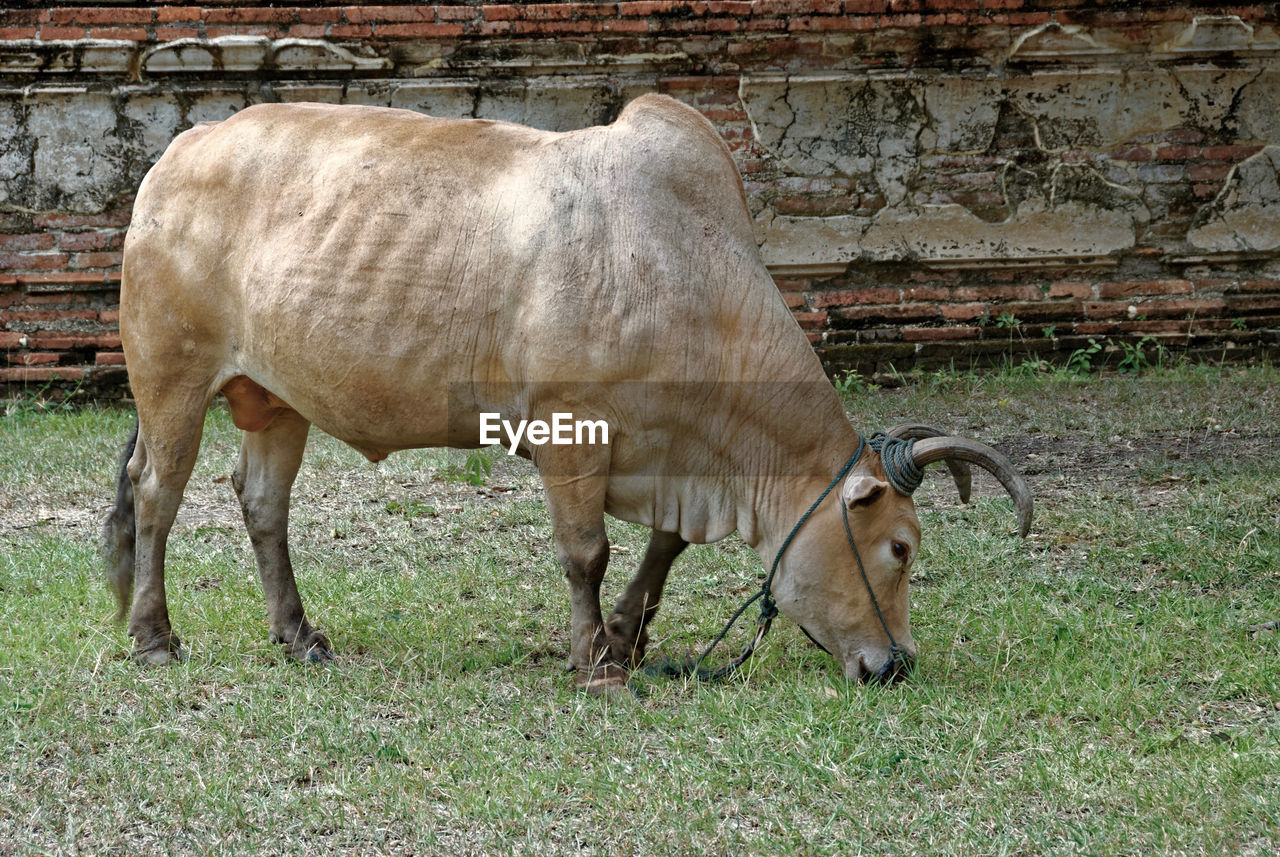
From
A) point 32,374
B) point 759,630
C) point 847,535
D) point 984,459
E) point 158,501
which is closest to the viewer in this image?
point 984,459

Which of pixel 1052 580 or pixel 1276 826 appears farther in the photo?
pixel 1052 580

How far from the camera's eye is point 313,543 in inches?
223

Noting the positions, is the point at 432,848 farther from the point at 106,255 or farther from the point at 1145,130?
the point at 1145,130

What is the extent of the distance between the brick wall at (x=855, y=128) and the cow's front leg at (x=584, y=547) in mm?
4887

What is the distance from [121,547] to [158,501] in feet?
1.01

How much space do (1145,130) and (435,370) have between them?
6365 millimetres

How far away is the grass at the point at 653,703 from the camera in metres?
2.87

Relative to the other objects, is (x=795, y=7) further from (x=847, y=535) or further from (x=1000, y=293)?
(x=847, y=535)

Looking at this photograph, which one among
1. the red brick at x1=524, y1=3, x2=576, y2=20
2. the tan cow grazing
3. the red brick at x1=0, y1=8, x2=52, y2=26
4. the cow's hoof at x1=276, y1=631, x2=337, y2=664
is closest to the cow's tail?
the tan cow grazing

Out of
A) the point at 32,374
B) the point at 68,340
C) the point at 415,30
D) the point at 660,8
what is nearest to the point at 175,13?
the point at 415,30

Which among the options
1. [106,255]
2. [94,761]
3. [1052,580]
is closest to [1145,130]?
[1052,580]

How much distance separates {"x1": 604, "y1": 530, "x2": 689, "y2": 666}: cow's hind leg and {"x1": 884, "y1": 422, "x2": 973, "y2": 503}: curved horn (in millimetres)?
785

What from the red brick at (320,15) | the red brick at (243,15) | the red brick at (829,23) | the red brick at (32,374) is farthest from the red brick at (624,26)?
the red brick at (32,374)

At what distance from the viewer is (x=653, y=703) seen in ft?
12.1
